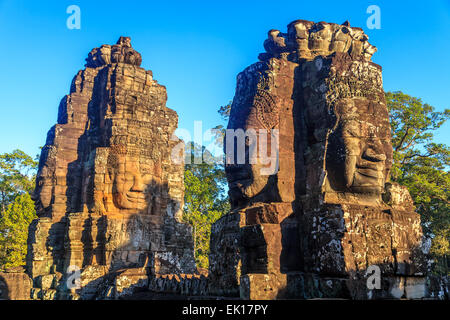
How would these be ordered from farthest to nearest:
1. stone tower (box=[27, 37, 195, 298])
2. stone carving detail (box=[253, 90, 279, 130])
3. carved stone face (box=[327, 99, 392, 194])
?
stone tower (box=[27, 37, 195, 298]) < stone carving detail (box=[253, 90, 279, 130]) < carved stone face (box=[327, 99, 392, 194])

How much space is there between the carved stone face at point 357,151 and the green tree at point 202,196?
18.6 metres

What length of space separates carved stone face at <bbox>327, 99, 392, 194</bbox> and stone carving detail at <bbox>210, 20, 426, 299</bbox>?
0.02 metres

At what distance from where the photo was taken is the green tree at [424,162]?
1589cm

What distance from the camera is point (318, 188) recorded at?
639cm

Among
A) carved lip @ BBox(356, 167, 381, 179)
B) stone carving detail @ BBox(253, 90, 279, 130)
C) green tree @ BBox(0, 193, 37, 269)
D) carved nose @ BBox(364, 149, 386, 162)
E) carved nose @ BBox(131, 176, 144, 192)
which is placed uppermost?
stone carving detail @ BBox(253, 90, 279, 130)

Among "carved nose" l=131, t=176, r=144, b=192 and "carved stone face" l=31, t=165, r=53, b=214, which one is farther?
"carved stone face" l=31, t=165, r=53, b=214

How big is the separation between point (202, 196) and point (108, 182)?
13112mm

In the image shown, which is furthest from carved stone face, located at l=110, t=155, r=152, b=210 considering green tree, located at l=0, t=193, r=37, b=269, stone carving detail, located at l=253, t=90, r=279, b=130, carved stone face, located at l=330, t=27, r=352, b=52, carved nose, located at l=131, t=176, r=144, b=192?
green tree, located at l=0, t=193, r=37, b=269

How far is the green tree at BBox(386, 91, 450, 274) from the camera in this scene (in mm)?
15891

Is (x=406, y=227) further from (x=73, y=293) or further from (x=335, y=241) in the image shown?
(x=73, y=293)

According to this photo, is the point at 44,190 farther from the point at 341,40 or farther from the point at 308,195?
the point at 341,40

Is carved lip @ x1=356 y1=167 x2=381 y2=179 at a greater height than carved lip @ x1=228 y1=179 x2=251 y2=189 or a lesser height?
greater

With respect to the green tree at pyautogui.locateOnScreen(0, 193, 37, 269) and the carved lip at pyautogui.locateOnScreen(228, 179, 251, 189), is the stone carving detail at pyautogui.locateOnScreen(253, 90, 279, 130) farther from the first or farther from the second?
the green tree at pyautogui.locateOnScreen(0, 193, 37, 269)

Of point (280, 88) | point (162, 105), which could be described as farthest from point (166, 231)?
point (280, 88)
